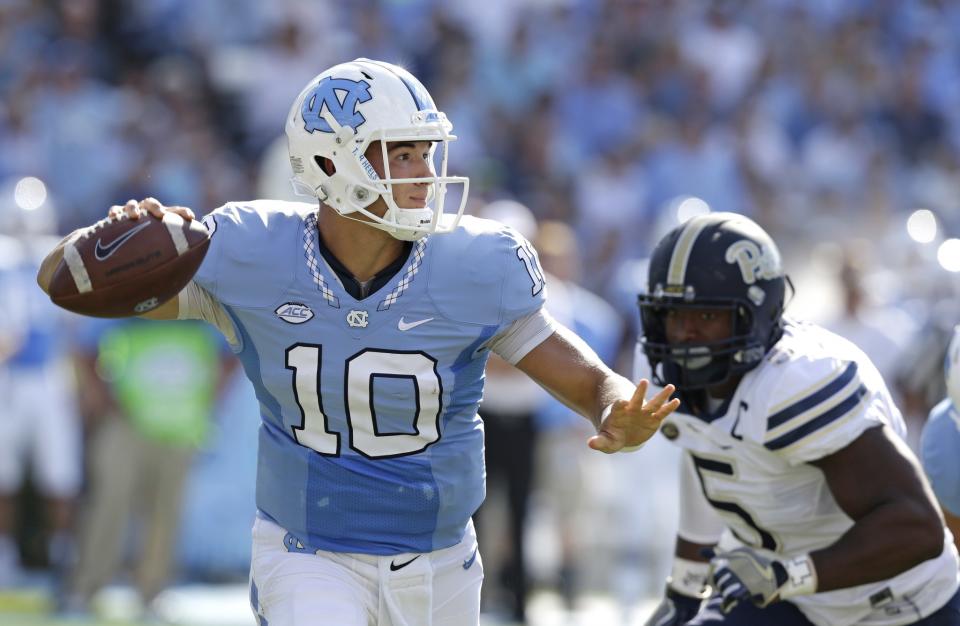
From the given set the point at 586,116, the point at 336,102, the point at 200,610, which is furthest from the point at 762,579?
the point at 586,116

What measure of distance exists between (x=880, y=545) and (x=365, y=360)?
119 cm

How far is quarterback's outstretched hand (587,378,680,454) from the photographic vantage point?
123 inches

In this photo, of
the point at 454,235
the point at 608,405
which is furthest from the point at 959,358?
the point at 454,235

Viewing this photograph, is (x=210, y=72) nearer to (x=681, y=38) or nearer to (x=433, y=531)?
(x=681, y=38)

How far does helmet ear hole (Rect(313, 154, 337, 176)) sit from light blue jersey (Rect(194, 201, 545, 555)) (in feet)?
0.55

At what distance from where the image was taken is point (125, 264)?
10.3ft

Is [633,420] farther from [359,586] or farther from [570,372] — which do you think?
[359,586]

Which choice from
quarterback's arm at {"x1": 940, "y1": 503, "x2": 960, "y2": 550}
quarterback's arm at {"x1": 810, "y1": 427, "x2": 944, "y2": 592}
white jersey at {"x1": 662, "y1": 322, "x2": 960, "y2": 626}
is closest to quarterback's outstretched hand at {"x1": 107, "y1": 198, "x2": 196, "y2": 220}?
white jersey at {"x1": 662, "y1": 322, "x2": 960, "y2": 626}

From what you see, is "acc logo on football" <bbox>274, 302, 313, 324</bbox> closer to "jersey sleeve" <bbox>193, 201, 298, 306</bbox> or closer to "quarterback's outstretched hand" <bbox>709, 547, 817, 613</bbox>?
"jersey sleeve" <bbox>193, 201, 298, 306</bbox>

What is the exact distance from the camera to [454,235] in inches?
135

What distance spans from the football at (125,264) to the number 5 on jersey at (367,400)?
34 cm

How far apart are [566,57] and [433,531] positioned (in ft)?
25.3

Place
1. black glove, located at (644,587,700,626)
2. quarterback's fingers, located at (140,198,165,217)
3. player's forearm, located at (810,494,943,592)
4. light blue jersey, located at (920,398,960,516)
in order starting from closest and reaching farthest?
quarterback's fingers, located at (140,198,165,217) → player's forearm, located at (810,494,943,592) → light blue jersey, located at (920,398,960,516) → black glove, located at (644,587,700,626)

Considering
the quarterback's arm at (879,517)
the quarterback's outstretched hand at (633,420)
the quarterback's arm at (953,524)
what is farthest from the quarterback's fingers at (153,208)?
the quarterback's arm at (953,524)
